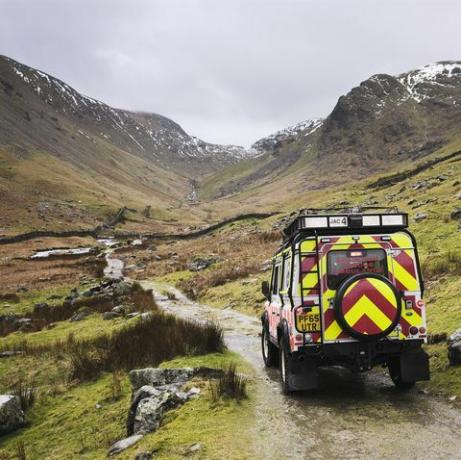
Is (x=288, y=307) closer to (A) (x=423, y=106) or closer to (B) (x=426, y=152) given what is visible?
(B) (x=426, y=152)

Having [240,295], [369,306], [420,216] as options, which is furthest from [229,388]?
[420,216]

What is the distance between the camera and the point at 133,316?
19.7m

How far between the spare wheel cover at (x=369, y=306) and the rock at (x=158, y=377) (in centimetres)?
371

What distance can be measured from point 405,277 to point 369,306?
3.64 feet

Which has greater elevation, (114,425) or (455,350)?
(455,350)

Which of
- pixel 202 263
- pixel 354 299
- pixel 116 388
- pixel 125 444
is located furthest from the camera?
pixel 202 263

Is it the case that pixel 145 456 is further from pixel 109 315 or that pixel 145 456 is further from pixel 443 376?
pixel 109 315

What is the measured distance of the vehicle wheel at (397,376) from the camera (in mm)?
9453

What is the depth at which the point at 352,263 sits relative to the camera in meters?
9.15

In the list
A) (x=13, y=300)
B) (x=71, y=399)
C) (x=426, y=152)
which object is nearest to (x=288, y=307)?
(x=71, y=399)

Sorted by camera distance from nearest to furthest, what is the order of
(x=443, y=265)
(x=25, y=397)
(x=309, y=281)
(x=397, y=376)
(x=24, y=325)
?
(x=309, y=281)
(x=397, y=376)
(x=25, y=397)
(x=443, y=265)
(x=24, y=325)

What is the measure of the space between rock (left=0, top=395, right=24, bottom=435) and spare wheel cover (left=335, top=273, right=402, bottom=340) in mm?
7359

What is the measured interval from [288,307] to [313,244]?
1416 millimetres

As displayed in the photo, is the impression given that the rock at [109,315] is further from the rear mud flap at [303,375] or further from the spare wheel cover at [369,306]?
the spare wheel cover at [369,306]
